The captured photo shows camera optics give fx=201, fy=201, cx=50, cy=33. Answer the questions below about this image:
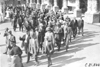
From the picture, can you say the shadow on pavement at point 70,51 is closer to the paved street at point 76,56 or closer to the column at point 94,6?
the paved street at point 76,56

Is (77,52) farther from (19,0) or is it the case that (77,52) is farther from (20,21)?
(19,0)

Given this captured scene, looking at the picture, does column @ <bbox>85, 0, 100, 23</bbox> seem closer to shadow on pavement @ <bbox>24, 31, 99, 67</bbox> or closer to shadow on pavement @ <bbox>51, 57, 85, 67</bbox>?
shadow on pavement @ <bbox>24, 31, 99, 67</bbox>

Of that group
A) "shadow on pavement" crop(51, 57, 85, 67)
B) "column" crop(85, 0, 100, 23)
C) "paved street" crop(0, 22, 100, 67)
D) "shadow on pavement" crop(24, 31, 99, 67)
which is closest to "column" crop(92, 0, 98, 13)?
"column" crop(85, 0, 100, 23)

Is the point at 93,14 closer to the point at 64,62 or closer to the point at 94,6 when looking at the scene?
the point at 94,6

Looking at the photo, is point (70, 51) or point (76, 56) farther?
point (70, 51)

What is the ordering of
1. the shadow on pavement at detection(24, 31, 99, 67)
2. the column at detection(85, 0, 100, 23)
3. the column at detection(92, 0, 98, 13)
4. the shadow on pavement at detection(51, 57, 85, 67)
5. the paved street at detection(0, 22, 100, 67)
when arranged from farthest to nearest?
the column at detection(92, 0, 98, 13)
the column at detection(85, 0, 100, 23)
the shadow on pavement at detection(24, 31, 99, 67)
the paved street at detection(0, 22, 100, 67)
the shadow on pavement at detection(51, 57, 85, 67)

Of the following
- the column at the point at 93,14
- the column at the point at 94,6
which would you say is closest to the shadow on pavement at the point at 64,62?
the column at the point at 93,14

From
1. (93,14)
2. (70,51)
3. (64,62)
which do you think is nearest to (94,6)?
(93,14)

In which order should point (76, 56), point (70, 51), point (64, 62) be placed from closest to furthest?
1. point (64, 62)
2. point (76, 56)
3. point (70, 51)

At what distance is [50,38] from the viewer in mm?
9234

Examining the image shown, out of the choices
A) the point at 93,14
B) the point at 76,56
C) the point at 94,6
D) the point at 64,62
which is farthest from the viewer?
the point at 94,6

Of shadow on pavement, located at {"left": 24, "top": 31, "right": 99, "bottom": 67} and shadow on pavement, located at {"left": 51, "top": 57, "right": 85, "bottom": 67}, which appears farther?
shadow on pavement, located at {"left": 24, "top": 31, "right": 99, "bottom": 67}

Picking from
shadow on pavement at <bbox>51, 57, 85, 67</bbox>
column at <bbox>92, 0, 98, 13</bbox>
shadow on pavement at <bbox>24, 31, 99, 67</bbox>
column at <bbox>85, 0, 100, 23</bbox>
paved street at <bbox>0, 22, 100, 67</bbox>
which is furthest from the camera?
column at <bbox>92, 0, 98, 13</bbox>

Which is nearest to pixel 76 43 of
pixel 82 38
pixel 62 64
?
pixel 82 38
